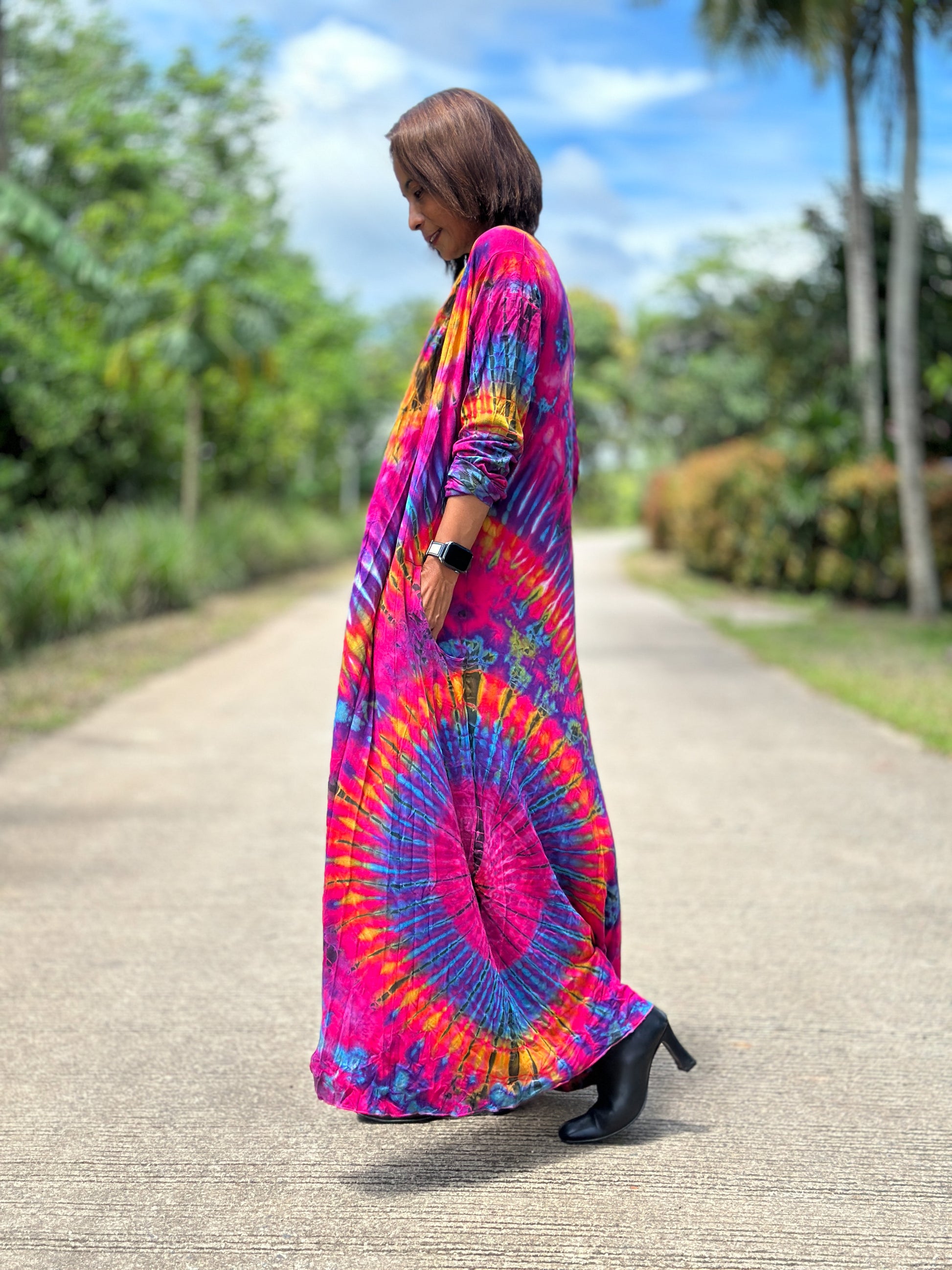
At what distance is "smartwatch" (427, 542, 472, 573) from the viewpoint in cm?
239

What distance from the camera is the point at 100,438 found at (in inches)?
769

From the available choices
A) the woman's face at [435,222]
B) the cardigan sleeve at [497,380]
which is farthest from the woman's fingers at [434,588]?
the woman's face at [435,222]

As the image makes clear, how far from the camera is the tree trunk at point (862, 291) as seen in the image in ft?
50.1

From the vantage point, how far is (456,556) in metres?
2.40

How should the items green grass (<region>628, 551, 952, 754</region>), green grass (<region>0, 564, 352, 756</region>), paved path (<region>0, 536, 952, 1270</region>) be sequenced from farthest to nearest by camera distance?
green grass (<region>628, 551, 952, 754</region>)
green grass (<region>0, 564, 352, 756</region>)
paved path (<region>0, 536, 952, 1270</region>)

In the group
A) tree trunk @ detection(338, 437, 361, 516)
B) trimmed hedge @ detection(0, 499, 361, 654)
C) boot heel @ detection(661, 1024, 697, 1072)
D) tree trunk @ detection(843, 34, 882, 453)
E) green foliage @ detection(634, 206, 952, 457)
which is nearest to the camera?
boot heel @ detection(661, 1024, 697, 1072)

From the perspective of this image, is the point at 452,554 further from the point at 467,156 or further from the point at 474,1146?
the point at 474,1146

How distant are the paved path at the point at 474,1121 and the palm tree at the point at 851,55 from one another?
10157 mm

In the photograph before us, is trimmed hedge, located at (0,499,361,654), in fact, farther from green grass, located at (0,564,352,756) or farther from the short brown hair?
the short brown hair

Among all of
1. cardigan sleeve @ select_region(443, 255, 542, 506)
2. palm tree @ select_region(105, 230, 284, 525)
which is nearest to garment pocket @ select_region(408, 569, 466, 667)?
cardigan sleeve @ select_region(443, 255, 542, 506)

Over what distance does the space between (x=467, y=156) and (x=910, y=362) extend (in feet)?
41.3

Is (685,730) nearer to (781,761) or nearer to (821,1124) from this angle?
(781,761)

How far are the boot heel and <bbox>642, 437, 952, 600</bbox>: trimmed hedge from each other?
1337 cm

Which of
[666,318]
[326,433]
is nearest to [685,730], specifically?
[326,433]
